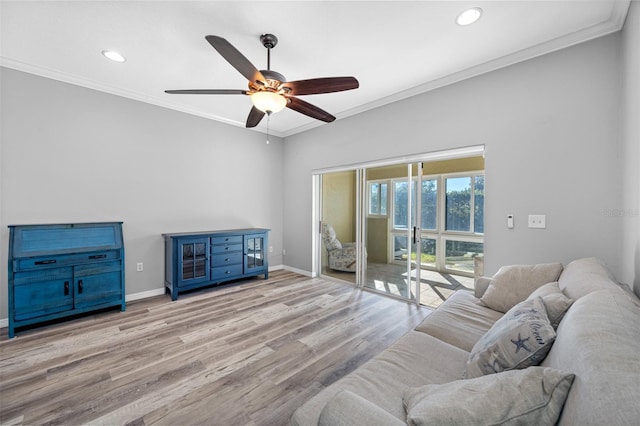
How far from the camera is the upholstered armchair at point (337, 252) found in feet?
15.5

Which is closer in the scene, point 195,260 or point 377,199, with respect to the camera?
point 195,260

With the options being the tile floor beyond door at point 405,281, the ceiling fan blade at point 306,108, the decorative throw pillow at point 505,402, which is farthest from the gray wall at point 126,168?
the decorative throw pillow at point 505,402

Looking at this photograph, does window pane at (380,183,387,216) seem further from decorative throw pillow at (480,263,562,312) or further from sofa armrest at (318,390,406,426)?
sofa armrest at (318,390,406,426)

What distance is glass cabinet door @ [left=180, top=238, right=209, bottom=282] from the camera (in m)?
3.75

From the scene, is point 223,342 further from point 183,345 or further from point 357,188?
point 357,188

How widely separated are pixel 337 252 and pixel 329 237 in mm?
320

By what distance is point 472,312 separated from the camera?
2076 mm

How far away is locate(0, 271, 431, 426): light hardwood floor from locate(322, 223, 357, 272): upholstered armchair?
1184 mm

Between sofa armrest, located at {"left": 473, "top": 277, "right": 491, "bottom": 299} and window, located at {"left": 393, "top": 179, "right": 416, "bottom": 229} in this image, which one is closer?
sofa armrest, located at {"left": 473, "top": 277, "right": 491, "bottom": 299}

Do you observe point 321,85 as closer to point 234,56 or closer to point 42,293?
point 234,56

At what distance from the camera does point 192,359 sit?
2246 millimetres

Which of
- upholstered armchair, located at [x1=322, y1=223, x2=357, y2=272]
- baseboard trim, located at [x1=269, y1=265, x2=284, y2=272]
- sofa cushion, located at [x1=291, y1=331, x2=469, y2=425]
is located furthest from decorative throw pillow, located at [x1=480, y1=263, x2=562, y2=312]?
baseboard trim, located at [x1=269, y1=265, x2=284, y2=272]

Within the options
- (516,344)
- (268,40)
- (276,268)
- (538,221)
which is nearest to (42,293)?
(276,268)

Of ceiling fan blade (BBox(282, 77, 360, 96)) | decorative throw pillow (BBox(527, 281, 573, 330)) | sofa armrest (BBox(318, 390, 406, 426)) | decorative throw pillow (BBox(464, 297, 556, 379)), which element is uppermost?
ceiling fan blade (BBox(282, 77, 360, 96))
